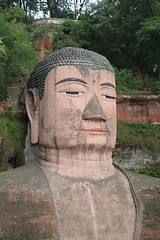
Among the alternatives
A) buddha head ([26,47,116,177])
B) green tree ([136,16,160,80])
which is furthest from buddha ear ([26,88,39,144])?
green tree ([136,16,160,80])

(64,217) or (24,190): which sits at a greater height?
(24,190)

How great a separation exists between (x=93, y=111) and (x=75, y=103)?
0.32 metres

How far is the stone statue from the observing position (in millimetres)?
3811

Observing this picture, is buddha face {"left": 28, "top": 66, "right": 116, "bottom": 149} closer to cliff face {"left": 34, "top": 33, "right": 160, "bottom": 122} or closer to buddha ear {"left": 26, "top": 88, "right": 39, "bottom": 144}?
buddha ear {"left": 26, "top": 88, "right": 39, "bottom": 144}

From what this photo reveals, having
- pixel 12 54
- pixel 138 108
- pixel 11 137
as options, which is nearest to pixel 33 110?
pixel 11 137

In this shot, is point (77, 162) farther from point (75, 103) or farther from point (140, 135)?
point (140, 135)

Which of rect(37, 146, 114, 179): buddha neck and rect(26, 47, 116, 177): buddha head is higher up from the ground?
rect(26, 47, 116, 177): buddha head

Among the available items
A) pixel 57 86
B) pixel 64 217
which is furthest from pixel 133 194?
pixel 57 86

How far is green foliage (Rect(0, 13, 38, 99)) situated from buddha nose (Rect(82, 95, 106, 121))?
3996 millimetres

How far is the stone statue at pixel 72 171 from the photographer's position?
3.81 metres

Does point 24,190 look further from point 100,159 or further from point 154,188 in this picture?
point 154,188

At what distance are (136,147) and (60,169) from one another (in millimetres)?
6134

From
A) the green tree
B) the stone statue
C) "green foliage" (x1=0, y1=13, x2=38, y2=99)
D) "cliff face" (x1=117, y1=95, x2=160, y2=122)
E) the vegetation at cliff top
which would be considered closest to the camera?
the stone statue

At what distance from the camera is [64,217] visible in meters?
3.86
